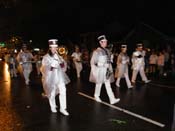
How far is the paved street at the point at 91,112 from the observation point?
7940mm

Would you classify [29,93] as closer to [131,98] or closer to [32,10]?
[131,98]

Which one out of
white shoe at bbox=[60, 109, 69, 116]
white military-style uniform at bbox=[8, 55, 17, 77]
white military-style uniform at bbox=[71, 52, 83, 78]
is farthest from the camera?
white military-style uniform at bbox=[8, 55, 17, 77]

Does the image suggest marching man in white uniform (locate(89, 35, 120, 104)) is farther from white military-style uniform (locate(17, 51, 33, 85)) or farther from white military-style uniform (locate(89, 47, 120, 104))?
white military-style uniform (locate(17, 51, 33, 85))

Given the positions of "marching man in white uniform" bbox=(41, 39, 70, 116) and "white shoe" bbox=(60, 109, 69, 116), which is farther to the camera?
"marching man in white uniform" bbox=(41, 39, 70, 116)

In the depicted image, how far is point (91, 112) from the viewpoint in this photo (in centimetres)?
947

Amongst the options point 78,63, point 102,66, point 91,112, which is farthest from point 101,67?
point 78,63

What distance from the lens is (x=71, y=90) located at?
14328 mm

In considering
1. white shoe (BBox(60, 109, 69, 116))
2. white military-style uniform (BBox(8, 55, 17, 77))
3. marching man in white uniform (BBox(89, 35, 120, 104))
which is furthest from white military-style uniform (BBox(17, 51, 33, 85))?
white shoe (BBox(60, 109, 69, 116))

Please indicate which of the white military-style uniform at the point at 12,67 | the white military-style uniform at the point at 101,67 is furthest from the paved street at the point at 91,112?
the white military-style uniform at the point at 12,67

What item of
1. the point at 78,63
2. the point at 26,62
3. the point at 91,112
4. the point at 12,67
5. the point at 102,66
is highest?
the point at 102,66

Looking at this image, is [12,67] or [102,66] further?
[12,67]

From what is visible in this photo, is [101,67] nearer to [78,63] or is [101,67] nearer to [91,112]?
[91,112]

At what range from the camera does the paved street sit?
26.1 ft

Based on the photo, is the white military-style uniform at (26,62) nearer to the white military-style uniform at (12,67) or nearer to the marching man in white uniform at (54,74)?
the white military-style uniform at (12,67)
